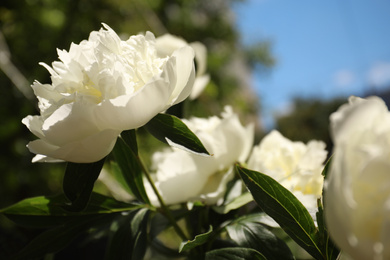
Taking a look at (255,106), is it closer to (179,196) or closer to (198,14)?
(198,14)

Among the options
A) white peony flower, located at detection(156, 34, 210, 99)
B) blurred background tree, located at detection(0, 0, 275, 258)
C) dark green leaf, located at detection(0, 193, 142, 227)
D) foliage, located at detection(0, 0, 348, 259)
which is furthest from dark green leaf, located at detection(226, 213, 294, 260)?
blurred background tree, located at detection(0, 0, 275, 258)

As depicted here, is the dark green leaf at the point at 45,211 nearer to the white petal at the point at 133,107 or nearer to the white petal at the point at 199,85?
the white petal at the point at 133,107

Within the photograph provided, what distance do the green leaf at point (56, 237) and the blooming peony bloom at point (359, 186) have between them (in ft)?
0.70

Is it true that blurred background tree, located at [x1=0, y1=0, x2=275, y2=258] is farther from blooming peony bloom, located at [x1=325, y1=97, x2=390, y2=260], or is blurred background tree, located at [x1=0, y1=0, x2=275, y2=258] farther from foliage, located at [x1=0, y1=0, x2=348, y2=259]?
blooming peony bloom, located at [x1=325, y1=97, x2=390, y2=260]

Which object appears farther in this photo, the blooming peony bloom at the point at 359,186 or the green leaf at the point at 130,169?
the green leaf at the point at 130,169

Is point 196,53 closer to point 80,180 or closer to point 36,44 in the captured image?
point 80,180

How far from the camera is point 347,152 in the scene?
0.54ft

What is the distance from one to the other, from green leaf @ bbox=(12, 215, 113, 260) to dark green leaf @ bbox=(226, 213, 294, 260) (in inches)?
4.2

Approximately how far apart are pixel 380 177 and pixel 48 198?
25 centimetres

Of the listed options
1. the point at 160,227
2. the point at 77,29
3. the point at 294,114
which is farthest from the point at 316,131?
the point at 160,227

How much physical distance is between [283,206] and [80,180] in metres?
0.13

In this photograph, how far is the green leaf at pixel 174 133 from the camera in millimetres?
264

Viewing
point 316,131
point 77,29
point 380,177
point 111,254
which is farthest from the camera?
point 316,131

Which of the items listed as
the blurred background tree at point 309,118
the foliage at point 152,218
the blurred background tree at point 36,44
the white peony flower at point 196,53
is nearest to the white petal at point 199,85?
the white peony flower at point 196,53
